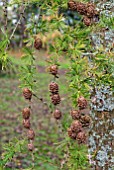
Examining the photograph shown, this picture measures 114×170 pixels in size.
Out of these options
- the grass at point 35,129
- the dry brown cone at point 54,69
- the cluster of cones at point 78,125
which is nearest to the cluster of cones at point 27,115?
the dry brown cone at point 54,69

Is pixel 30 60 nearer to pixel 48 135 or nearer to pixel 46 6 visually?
pixel 46 6

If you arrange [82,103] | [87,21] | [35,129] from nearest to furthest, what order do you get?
[82,103] → [87,21] → [35,129]

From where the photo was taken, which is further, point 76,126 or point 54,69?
point 54,69

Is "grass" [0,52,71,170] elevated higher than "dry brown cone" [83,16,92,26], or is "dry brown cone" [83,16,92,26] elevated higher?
"dry brown cone" [83,16,92,26]

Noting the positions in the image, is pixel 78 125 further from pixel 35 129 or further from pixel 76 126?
pixel 35 129

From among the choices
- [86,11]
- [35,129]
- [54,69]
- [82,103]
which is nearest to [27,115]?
[54,69]

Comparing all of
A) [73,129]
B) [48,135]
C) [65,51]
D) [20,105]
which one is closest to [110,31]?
[65,51]

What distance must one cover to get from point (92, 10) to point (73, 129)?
0.45 meters

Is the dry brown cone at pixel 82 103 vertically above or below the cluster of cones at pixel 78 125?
above

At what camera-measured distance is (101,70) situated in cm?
157

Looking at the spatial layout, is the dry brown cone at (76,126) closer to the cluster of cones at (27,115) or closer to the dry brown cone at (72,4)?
the cluster of cones at (27,115)

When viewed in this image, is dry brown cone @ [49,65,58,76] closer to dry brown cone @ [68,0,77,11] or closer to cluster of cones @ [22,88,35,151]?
cluster of cones @ [22,88,35,151]

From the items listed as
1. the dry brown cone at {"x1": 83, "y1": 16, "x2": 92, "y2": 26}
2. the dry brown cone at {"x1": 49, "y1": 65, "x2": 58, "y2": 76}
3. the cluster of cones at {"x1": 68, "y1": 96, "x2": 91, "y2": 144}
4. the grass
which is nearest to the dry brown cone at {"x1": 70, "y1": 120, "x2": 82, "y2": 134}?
the cluster of cones at {"x1": 68, "y1": 96, "x2": 91, "y2": 144}

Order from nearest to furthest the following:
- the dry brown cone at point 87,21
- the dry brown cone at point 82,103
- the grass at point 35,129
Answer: the dry brown cone at point 82,103 < the dry brown cone at point 87,21 < the grass at point 35,129
